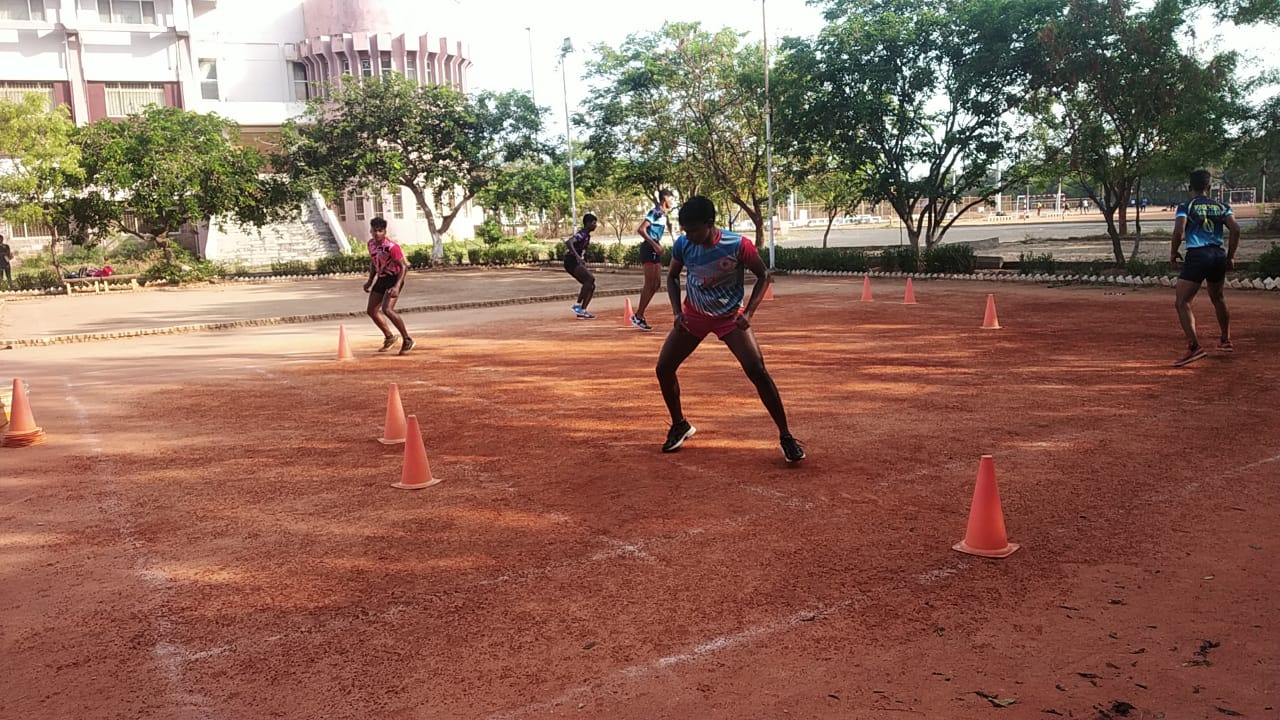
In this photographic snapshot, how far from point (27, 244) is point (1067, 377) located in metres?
46.7

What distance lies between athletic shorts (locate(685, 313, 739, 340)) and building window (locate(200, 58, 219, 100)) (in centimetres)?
5092

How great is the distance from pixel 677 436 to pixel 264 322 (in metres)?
13.6

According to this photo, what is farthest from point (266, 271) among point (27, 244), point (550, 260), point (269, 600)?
point (269, 600)

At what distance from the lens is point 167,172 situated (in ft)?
104

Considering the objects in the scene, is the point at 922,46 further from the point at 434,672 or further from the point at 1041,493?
the point at 434,672

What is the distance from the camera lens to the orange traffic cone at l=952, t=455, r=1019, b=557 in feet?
15.2

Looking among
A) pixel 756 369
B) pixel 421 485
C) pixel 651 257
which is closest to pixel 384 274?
pixel 651 257

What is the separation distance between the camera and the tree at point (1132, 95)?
17344 millimetres

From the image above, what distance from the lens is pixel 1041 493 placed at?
5.61 meters

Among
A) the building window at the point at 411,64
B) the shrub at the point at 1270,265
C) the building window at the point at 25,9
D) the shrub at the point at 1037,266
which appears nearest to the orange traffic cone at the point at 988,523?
the shrub at the point at 1270,265

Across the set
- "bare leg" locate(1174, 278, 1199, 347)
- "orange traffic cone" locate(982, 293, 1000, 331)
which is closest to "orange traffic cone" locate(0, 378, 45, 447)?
"bare leg" locate(1174, 278, 1199, 347)

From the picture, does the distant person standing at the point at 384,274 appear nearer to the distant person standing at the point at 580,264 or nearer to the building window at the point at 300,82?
the distant person standing at the point at 580,264

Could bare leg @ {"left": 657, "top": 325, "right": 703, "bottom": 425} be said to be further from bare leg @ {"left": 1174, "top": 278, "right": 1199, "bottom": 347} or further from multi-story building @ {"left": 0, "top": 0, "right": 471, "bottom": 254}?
multi-story building @ {"left": 0, "top": 0, "right": 471, "bottom": 254}

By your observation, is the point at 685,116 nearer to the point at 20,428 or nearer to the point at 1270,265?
the point at 1270,265
